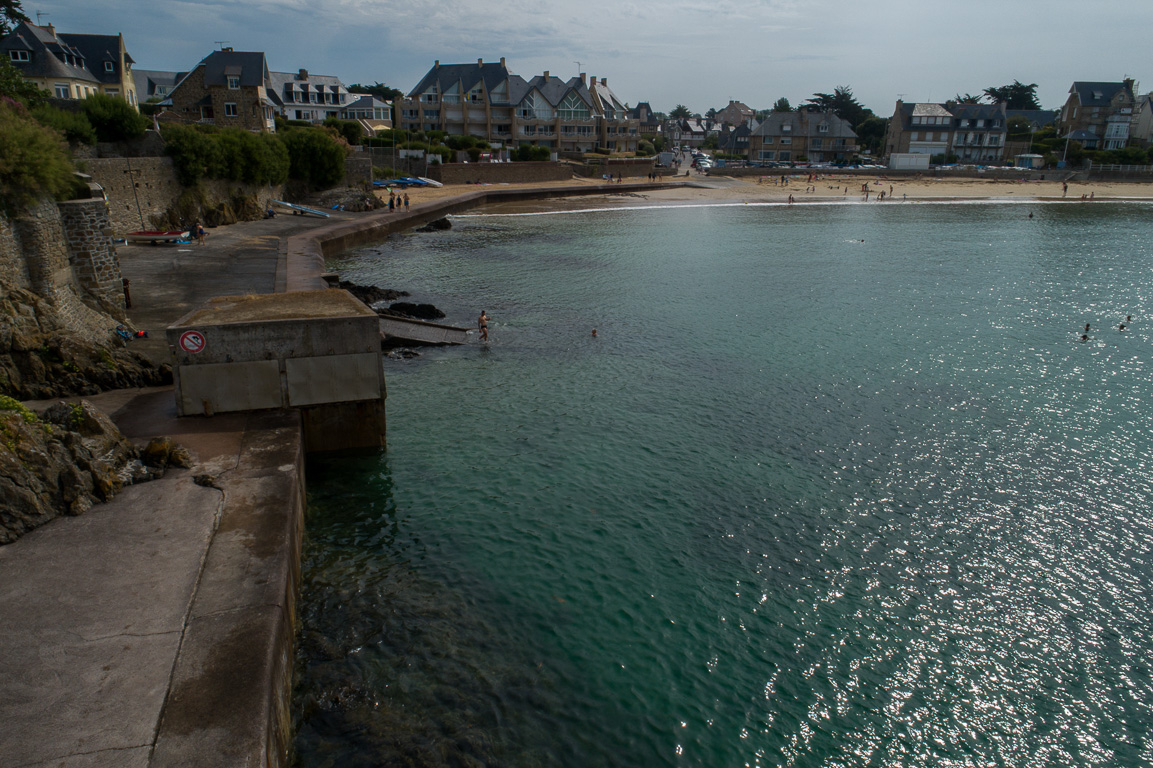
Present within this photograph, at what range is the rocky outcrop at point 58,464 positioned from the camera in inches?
383

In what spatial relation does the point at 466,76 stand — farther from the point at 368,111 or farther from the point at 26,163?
the point at 26,163

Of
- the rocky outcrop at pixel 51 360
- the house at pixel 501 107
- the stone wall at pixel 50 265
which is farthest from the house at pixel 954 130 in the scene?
the rocky outcrop at pixel 51 360

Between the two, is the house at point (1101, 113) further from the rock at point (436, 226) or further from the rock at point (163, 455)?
the rock at point (163, 455)

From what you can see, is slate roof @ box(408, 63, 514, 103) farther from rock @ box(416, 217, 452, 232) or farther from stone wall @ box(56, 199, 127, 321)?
stone wall @ box(56, 199, 127, 321)

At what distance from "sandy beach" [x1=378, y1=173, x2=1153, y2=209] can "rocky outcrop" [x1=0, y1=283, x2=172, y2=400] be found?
190 ft

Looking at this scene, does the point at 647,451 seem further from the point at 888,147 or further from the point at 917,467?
the point at 888,147

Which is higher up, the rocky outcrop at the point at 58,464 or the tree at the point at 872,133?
the tree at the point at 872,133

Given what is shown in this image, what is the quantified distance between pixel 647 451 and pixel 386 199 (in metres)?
55.2

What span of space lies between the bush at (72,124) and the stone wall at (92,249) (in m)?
16.5

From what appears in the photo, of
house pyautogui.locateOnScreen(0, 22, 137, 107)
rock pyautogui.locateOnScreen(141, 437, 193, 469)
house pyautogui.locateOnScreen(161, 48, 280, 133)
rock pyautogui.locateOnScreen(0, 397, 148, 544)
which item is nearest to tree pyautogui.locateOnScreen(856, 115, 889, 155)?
house pyautogui.locateOnScreen(161, 48, 280, 133)

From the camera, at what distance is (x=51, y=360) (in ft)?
48.4

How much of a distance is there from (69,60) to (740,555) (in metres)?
73.3

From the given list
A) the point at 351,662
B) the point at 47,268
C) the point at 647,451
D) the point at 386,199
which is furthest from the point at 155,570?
the point at 386,199

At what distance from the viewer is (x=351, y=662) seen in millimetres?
9898
